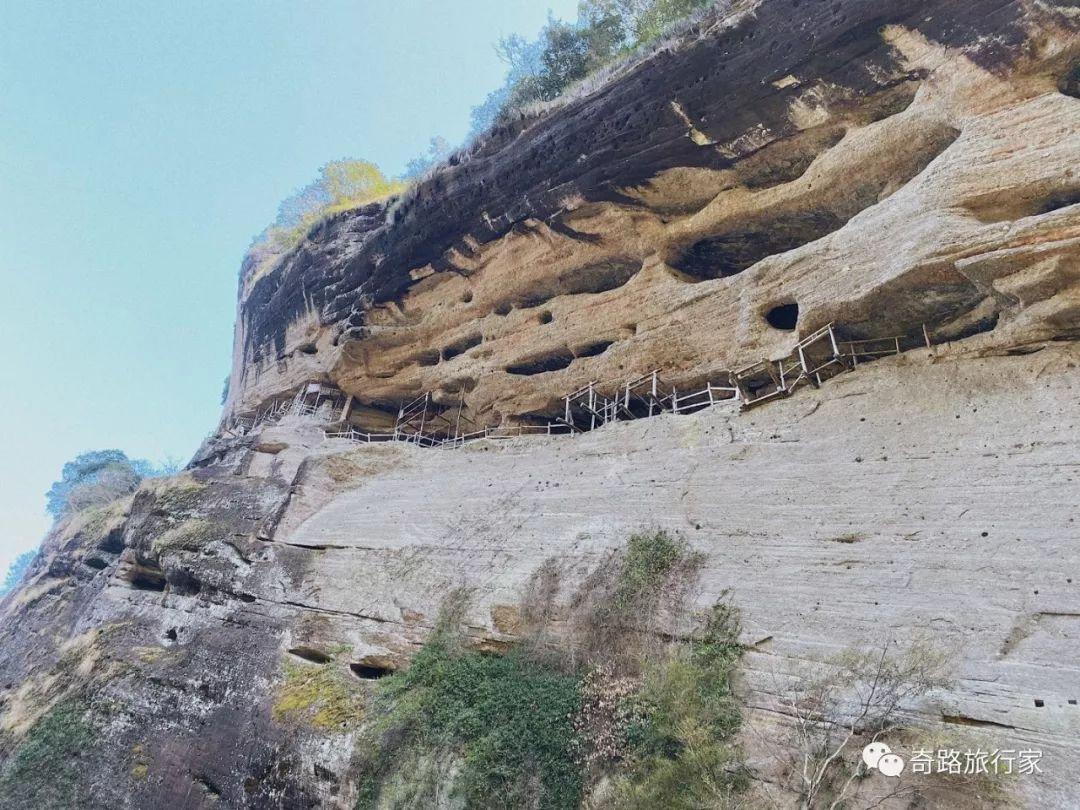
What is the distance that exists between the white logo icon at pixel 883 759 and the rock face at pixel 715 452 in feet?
1.68

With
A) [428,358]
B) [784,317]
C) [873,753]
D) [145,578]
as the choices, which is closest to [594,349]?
[784,317]

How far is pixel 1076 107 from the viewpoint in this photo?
873 cm

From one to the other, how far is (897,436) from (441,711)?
6843 mm

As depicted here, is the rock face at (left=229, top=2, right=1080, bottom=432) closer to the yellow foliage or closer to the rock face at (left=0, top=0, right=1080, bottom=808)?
the rock face at (left=0, top=0, right=1080, bottom=808)

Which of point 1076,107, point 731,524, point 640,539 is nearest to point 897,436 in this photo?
point 731,524

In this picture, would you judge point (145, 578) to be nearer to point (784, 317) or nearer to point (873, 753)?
point (873, 753)

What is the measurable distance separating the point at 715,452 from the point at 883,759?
4761 mm

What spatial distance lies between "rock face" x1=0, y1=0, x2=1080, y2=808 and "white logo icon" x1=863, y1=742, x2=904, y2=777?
512 mm

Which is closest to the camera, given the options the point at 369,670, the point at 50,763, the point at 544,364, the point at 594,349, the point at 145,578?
the point at 50,763

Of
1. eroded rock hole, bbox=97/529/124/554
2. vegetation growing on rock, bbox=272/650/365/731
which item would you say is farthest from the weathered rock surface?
eroded rock hole, bbox=97/529/124/554

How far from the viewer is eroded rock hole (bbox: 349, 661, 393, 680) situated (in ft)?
32.2

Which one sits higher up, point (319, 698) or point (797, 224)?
point (797, 224)

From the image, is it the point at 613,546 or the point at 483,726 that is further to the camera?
the point at 613,546

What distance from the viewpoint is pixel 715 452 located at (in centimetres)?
976
